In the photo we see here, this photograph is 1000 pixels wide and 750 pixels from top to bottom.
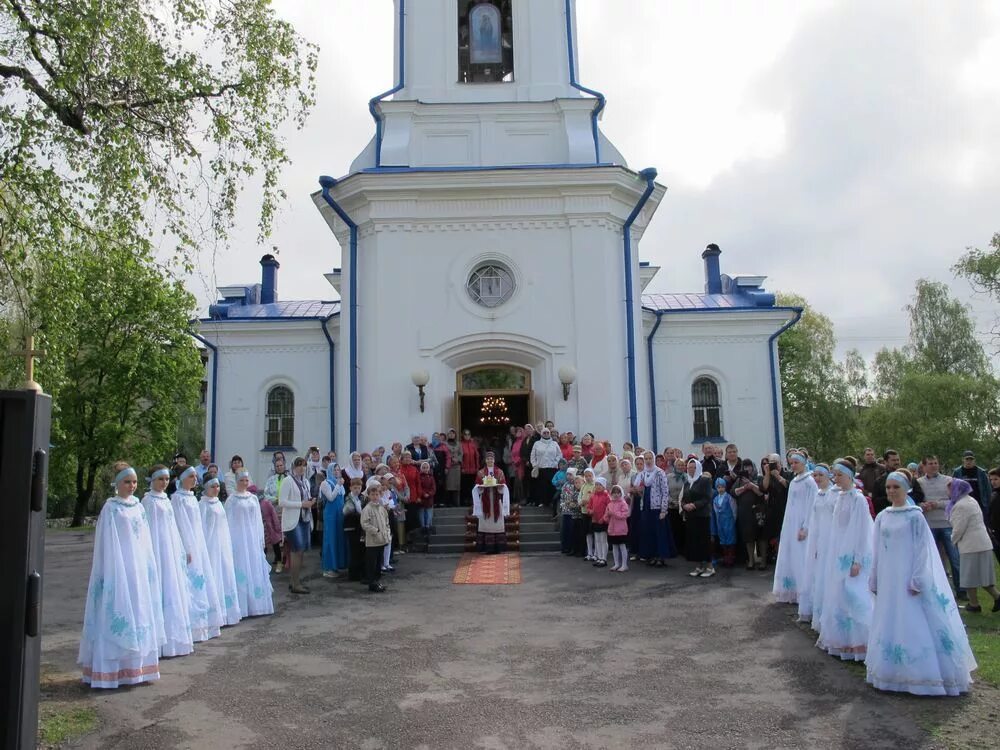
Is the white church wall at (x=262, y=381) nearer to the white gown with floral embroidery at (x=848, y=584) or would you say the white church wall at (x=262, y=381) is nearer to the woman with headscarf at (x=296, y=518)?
the woman with headscarf at (x=296, y=518)

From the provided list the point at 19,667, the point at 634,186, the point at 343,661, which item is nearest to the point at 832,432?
the point at 634,186

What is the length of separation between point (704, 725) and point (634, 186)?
43.6ft

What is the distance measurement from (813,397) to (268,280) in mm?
26489

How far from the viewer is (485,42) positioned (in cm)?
1900

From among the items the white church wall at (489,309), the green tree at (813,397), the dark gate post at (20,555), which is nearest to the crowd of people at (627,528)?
the white church wall at (489,309)

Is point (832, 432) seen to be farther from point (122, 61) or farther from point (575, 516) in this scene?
point (122, 61)

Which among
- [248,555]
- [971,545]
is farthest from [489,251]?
[971,545]

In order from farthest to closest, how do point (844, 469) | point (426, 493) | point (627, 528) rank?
1. point (426, 493)
2. point (627, 528)
3. point (844, 469)

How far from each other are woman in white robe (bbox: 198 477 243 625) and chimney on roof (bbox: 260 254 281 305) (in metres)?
16.0

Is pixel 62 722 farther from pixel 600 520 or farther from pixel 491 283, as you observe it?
pixel 491 283

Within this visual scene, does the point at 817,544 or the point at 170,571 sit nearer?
the point at 170,571

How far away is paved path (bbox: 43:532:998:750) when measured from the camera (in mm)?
5703

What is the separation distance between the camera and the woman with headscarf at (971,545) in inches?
369

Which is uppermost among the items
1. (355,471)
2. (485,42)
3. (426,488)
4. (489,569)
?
(485,42)
